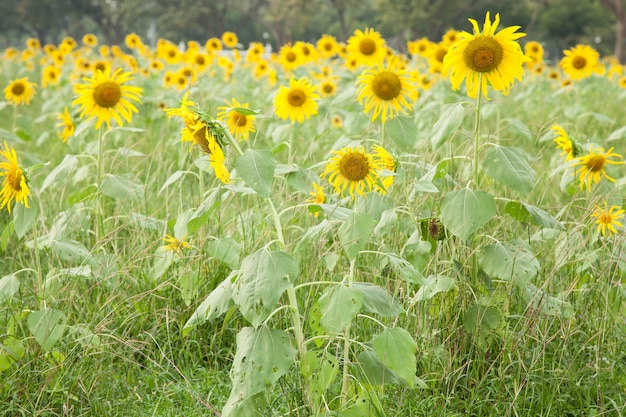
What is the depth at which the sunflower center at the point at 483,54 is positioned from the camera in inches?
102

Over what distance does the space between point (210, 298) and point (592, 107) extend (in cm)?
720

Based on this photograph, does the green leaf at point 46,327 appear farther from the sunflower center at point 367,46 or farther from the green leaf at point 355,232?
the sunflower center at point 367,46

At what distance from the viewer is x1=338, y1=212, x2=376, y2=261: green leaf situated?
82.4 inches

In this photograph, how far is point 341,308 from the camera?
201cm

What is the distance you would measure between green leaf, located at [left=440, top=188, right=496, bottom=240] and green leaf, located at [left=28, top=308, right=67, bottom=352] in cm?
134

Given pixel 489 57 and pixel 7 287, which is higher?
pixel 489 57

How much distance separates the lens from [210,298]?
7.00ft

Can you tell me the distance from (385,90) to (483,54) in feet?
2.34

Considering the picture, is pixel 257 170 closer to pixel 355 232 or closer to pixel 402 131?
pixel 355 232

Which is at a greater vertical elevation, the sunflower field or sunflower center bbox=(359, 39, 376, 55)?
sunflower center bbox=(359, 39, 376, 55)

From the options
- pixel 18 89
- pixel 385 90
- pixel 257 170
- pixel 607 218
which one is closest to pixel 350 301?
pixel 257 170

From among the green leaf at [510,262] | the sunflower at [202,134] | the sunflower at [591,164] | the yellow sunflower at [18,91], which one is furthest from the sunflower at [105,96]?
the yellow sunflower at [18,91]

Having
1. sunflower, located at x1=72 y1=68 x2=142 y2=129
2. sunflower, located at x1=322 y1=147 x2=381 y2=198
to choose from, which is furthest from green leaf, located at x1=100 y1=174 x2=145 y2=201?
sunflower, located at x1=322 y1=147 x2=381 y2=198

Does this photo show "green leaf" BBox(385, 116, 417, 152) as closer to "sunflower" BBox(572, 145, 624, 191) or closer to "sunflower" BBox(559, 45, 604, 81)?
"sunflower" BBox(572, 145, 624, 191)
